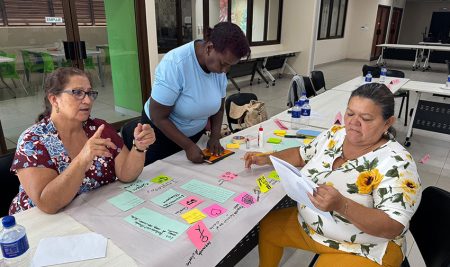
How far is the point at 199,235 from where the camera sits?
44.3 inches

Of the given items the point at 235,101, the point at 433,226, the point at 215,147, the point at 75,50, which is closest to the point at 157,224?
the point at 215,147

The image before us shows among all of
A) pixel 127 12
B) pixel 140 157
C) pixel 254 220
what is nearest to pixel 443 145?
pixel 254 220

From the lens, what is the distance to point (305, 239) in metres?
1.42

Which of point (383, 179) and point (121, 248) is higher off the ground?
point (383, 179)

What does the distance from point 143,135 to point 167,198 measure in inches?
12.0

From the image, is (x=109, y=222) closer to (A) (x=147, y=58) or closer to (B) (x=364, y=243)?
(B) (x=364, y=243)

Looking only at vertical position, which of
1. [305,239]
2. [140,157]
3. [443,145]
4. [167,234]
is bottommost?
[443,145]

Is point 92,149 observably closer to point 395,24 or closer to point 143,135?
point 143,135

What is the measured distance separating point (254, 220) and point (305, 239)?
1.05 ft

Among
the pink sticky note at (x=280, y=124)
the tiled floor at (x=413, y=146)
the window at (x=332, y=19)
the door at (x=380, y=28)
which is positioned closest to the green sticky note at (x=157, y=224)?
the tiled floor at (x=413, y=146)

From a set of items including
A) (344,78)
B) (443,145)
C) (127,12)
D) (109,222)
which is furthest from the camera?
(344,78)

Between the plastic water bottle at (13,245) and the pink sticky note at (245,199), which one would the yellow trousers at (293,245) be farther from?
the plastic water bottle at (13,245)

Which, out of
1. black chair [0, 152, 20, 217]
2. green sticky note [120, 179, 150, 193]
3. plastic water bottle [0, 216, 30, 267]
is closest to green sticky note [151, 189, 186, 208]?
green sticky note [120, 179, 150, 193]

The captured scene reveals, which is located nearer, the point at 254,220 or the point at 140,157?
the point at 254,220
